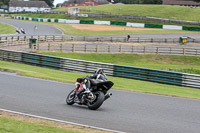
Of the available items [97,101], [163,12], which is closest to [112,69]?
[97,101]

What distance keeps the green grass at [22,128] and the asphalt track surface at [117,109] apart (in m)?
1.45

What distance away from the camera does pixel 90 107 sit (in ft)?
42.0

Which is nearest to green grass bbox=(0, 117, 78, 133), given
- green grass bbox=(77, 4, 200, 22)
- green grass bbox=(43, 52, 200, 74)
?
green grass bbox=(43, 52, 200, 74)

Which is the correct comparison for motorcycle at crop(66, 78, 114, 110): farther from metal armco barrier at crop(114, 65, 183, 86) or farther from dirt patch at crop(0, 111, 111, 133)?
metal armco barrier at crop(114, 65, 183, 86)

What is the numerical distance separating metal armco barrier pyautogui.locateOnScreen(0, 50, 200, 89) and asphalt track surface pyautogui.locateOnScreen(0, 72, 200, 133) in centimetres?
573

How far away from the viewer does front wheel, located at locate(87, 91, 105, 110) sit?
12359 millimetres

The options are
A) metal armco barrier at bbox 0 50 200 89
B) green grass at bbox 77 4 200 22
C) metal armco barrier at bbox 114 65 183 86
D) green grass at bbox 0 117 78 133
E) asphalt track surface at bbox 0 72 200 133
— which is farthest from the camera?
green grass at bbox 77 4 200 22

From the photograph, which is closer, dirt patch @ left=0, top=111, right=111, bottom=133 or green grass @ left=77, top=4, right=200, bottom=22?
dirt patch @ left=0, top=111, right=111, bottom=133

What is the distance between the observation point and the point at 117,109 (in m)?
13.3

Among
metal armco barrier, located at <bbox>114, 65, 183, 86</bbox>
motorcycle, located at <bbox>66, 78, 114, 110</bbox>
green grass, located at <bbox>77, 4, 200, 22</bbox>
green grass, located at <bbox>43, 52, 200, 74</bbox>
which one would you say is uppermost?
green grass, located at <bbox>77, 4, 200, 22</bbox>

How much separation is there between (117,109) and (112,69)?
11883 millimetres

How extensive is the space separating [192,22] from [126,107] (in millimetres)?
85451

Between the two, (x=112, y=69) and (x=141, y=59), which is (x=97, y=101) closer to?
(x=112, y=69)

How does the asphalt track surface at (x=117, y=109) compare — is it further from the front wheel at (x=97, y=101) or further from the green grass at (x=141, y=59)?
the green grass at (x=141, y=59)
